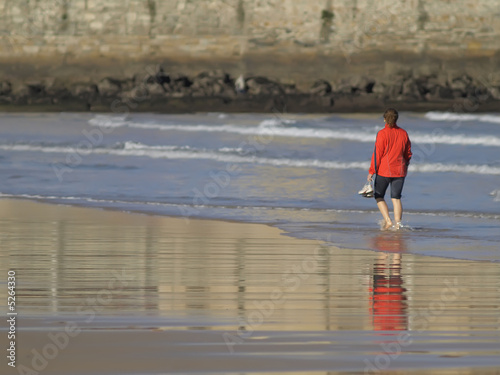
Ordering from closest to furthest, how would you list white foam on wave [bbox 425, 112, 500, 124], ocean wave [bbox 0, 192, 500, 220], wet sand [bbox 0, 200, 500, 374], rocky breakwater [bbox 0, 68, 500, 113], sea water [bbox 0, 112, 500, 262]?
1. wet sand [bbox 0, 200, 500, 374]
2. sea water [bbox 0, 112, 500, 262]
3. ocean wave [bbox 0, 192, 500, 220]
4. white foam on wave [bbox 425, 112, 500, 124]
5. rocky breakwater [bbox 0, 68, 500, 113]

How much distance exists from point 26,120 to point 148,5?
11061mm

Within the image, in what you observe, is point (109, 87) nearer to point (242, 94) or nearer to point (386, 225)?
point (242, 94)

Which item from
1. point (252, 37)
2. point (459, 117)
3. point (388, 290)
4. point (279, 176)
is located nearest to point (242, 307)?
point (388, 290)

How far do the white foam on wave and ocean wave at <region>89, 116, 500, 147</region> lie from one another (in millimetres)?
6348

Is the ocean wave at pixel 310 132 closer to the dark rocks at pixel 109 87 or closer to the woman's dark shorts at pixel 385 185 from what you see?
the dark rocks at pixel 109 87

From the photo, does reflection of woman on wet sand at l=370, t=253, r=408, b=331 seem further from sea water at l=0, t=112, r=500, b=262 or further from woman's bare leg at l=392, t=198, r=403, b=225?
woman's bare leg at l=392, t=198, r=403, b=225

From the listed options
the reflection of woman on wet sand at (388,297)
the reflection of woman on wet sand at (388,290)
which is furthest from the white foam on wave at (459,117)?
the reflection of woman on wet sand at (388,297)

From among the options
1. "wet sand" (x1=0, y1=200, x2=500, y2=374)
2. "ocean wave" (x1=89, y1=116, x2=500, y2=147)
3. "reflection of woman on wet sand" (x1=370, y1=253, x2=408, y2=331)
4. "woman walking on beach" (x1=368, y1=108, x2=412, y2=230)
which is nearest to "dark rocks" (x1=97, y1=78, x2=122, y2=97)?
"ocean wave" (x1=89, y1=116, x2=500, y2=147)

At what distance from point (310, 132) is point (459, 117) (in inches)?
359

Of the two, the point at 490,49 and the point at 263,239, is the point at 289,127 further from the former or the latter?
the point at 263,239

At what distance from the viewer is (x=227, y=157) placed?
20938 millimetres

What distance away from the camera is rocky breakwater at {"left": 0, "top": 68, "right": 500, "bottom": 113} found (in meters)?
42.0

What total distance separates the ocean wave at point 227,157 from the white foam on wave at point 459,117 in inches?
554

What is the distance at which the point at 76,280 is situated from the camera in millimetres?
7301
